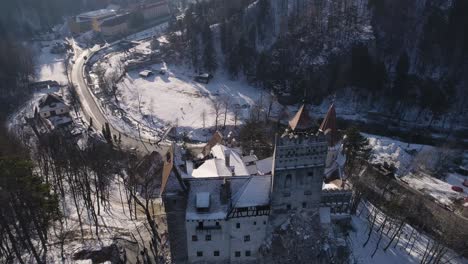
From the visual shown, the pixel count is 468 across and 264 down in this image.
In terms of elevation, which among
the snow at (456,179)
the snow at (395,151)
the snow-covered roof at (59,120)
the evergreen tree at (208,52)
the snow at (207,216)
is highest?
the evergreen tree at (208,52)

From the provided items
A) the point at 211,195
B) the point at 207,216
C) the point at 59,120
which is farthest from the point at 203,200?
the point at 59,120

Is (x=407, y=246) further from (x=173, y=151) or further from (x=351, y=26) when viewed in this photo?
(x=351, y=26)

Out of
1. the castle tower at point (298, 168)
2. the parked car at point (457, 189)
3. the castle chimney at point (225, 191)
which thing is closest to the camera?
the castle tower at point (298, 168)

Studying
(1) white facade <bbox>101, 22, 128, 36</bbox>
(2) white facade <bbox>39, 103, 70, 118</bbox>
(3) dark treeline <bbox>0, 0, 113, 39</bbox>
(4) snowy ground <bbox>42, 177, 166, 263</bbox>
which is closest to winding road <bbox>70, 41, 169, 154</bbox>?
(2) white facade <bbox>39, 103, 70, 118</bbox>

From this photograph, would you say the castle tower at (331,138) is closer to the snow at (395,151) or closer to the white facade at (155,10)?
the snow at (395,151)

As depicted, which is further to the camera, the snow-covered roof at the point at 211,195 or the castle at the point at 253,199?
the snow-covered roof at the point at 211,195

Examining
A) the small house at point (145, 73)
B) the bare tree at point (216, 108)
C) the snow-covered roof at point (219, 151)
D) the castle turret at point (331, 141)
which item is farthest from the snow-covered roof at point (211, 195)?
the small house at point (145, 73)

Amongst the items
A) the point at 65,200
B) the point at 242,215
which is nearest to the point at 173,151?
the point at 242,215
